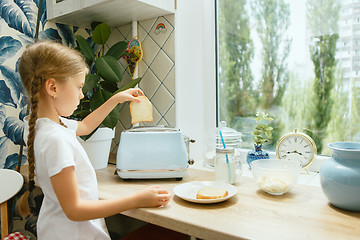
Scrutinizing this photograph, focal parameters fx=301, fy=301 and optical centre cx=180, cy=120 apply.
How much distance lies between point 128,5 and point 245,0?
0.60 meters

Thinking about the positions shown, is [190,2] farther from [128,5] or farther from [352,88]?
[352,88]

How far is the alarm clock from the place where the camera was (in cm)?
121

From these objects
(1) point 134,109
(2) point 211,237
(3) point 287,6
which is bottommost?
(2) point 211,237

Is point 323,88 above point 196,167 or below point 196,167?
above

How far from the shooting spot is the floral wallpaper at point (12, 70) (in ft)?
4.53

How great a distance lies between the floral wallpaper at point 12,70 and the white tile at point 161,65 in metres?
0.61

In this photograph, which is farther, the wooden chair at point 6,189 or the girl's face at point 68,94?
the wooden chair at point 6,189

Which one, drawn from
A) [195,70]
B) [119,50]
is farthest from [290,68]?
[119,50]

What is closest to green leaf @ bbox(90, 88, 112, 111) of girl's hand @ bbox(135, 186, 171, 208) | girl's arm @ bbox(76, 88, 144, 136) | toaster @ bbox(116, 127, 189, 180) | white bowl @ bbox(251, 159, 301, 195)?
girl's arm @ bbox(76, 88, 144, 136)

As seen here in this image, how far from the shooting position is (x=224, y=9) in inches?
63.0

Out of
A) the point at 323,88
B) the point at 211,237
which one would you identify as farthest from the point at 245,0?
the point at 211,237

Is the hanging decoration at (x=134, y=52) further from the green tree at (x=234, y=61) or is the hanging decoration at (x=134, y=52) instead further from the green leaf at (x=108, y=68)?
the green tree at (x=234, y=61)

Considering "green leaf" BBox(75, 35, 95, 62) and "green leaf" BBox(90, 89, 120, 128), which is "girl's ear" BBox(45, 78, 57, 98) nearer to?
"green leaf" BBox(90, 89, 120, 128)

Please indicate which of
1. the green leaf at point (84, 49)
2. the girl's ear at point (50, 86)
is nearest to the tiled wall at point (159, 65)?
the green leaf at point (84, 49)
